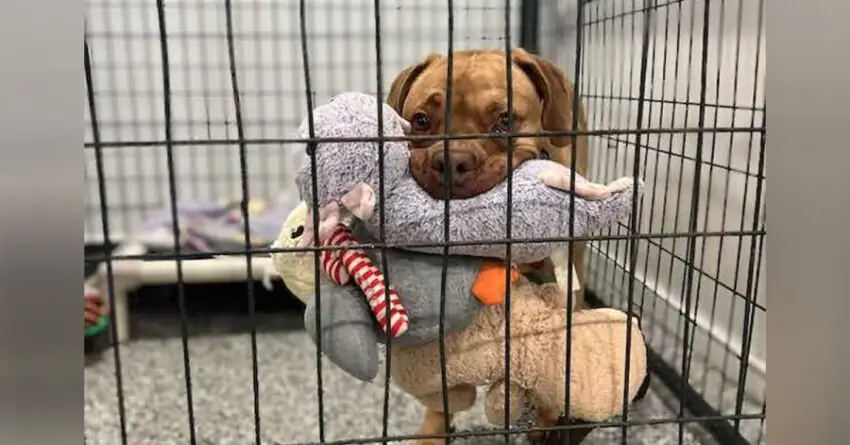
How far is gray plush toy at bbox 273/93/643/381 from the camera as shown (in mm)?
853

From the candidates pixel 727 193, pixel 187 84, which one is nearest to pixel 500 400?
pixel 727 193

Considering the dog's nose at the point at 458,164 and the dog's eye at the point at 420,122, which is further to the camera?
the dog's eye at the point at 420,122

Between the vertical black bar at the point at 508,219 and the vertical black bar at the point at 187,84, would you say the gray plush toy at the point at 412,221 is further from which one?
the vertical black bar at the point at 187,84

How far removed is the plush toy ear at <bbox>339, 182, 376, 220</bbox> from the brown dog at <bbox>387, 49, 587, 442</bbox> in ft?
0.46

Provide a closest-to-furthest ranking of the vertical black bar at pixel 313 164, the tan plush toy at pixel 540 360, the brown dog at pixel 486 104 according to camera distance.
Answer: the vertical black bar at pixel 313 164, the tan plush toy at pixel 540 360, the brown dog at pixel 486 104

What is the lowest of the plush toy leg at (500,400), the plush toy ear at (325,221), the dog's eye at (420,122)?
the plush toy leg at (500,400)

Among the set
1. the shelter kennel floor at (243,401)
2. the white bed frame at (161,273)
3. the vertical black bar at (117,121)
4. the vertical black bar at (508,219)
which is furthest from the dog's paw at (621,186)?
the vertical black bar at (117,121)

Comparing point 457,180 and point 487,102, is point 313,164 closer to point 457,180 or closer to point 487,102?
point 457,180

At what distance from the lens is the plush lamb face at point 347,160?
33.0 inches

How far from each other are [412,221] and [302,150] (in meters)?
0.14
